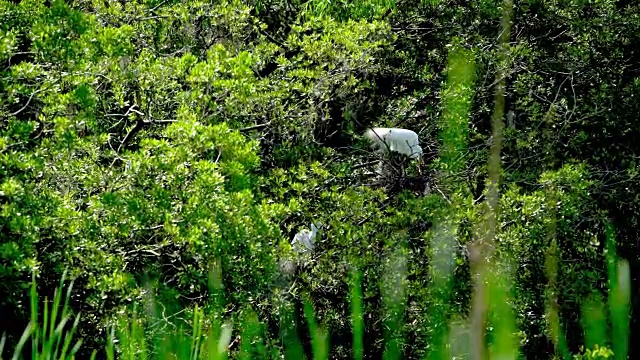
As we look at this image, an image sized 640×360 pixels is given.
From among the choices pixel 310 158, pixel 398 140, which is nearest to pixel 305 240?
pixel 310 158

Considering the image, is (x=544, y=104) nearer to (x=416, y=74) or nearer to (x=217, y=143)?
(x=416, y=74)

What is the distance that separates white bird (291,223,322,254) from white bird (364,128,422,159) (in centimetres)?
89

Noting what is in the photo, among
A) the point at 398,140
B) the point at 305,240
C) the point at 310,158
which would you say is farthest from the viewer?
the point at 398,140

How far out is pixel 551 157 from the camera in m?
7.16

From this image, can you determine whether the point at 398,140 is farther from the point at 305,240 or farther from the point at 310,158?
the point at 305,240

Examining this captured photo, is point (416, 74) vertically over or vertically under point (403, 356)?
over

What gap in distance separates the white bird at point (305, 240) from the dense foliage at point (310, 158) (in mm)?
76

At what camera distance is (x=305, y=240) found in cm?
650

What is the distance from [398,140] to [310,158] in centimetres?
69

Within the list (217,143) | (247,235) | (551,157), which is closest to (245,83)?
(217,143)

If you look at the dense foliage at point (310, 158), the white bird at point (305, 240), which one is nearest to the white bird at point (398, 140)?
the dense foliage at point (310, 158)

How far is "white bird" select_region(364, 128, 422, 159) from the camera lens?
6906mm

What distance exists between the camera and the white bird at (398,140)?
691 centimetres

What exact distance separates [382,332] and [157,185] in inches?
80.0
